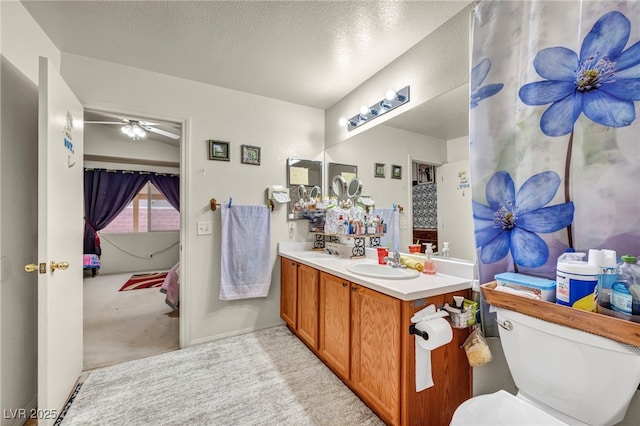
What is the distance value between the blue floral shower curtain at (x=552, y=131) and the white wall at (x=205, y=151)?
1859 mm

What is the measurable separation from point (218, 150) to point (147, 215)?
4.20 m

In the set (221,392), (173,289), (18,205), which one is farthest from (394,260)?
(173,289)

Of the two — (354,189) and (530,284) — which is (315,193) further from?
(530,284)

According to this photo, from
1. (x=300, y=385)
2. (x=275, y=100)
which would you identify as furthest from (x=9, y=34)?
(x=300, y=385)

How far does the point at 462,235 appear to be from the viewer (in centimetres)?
153

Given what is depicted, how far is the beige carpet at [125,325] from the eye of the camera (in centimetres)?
216

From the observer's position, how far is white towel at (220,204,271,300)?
2.34 metres

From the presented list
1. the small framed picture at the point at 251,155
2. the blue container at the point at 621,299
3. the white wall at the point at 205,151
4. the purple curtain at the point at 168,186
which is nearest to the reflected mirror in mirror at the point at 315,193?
the white wall at the point at 205,151

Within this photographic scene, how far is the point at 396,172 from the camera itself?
206 cm

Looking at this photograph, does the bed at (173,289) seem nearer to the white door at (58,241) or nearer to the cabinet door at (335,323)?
the white door at (58,241)

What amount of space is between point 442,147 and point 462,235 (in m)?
0.57

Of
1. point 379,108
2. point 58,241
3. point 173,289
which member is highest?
point 379,108

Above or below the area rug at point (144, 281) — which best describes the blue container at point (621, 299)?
above

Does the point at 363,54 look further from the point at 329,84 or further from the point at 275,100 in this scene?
the point at 275,100
